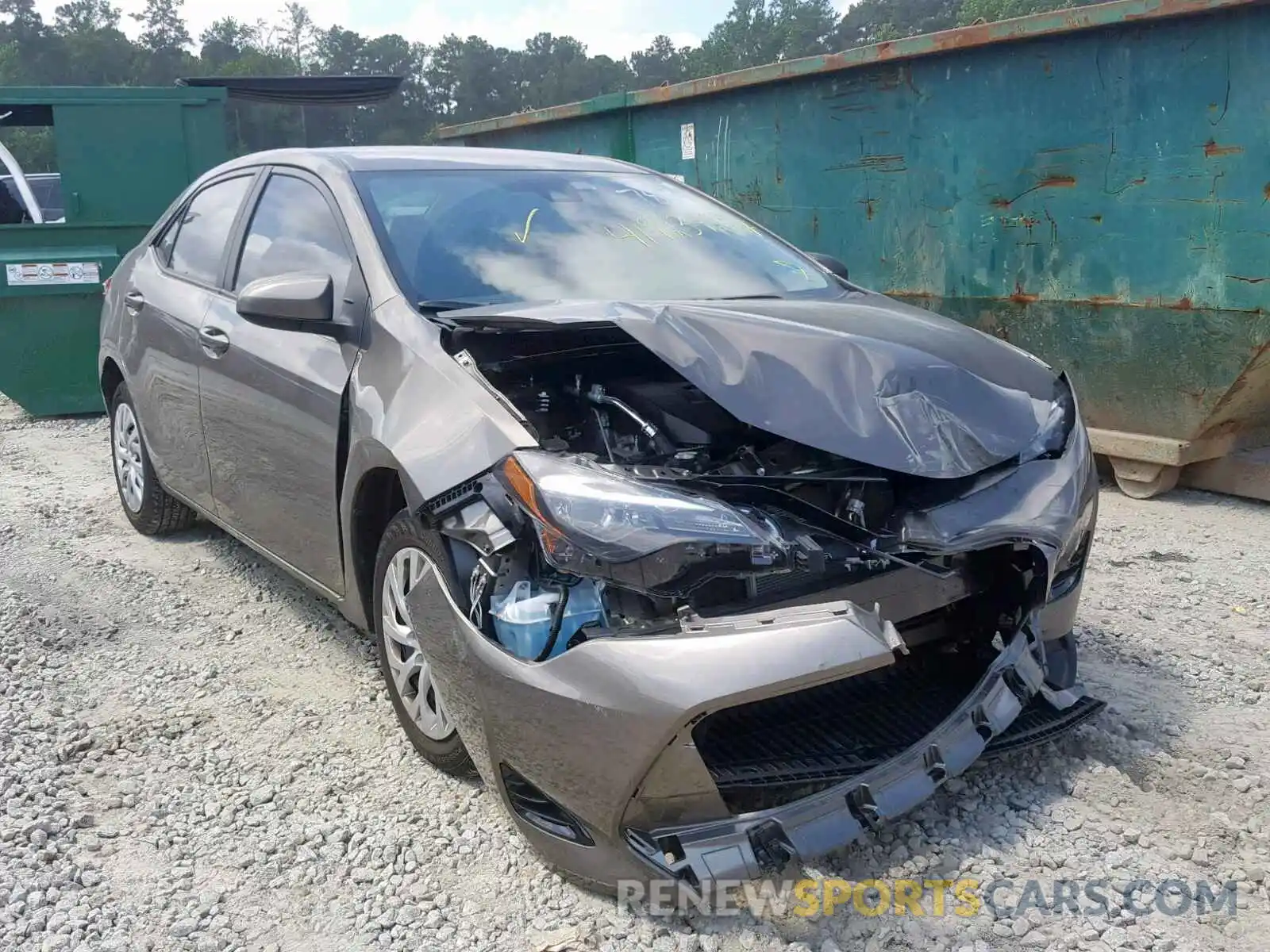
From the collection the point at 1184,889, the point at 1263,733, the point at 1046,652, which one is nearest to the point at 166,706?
the point at 1046,652

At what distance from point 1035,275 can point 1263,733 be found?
3.28m

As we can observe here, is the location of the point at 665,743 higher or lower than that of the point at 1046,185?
lower

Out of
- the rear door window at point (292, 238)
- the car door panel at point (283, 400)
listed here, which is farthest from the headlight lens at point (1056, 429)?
the rear door window at point (292, 238)

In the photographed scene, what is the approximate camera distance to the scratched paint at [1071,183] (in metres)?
5.01

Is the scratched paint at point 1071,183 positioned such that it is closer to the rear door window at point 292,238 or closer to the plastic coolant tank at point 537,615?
the rear door window at point 292,238

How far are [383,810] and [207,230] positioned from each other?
258cm

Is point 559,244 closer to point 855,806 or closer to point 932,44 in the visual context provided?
point 855,806

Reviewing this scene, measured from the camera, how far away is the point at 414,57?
77.1 m

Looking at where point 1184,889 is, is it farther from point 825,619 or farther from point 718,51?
point 718,51

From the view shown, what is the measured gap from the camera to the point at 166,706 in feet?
11.1

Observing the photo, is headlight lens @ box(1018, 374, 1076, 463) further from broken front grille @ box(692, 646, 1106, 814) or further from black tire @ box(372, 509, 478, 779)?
black tire @ box(372, 509, 478, 779)

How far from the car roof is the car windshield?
50 millimetres

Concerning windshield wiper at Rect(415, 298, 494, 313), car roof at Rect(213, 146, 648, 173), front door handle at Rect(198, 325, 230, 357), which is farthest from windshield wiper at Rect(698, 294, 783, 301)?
front door handle at Rect(198, 325, 230, 357)

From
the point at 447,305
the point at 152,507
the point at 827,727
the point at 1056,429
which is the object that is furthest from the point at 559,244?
the point at 152,507
